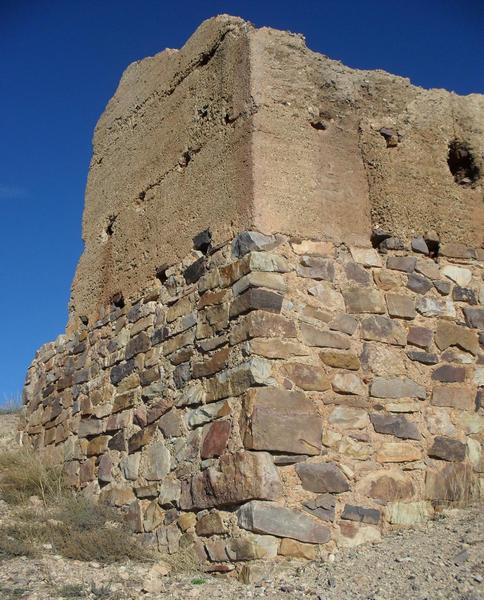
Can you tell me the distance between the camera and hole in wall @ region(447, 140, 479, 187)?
19.5 feet

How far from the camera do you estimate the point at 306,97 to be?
5.48 metres

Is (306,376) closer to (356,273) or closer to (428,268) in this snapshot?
(356,273)

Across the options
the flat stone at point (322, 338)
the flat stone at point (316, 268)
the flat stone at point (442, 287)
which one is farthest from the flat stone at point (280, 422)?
the flat stone at point (442, 287)

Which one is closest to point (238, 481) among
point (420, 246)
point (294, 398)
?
point (294, 398)

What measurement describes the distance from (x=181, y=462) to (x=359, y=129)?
2.83 meters

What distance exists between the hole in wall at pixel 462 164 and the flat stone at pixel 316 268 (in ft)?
5.29

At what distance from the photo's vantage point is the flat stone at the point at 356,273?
5.11 meters

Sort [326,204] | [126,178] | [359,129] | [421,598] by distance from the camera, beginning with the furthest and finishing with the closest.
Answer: [126,178] < [359,129] < [326,204] < [421,598]

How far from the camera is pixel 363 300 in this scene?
5.05 m

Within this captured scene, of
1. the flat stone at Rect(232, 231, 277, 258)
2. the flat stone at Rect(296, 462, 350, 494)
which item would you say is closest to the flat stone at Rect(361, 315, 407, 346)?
the flat stone at Rect(232, 231, 277, 258)

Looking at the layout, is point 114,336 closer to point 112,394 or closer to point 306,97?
point 112,394

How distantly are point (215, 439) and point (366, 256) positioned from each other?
1.72 meters

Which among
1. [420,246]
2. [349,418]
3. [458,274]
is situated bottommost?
[349,418]

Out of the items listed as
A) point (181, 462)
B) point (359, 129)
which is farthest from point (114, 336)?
point (359, 129)
